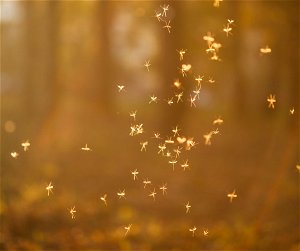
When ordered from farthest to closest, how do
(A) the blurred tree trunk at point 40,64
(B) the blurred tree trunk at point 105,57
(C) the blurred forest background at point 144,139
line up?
(B) the blurred tree trunk at point 105,57 → (A) the blurred tree trunk at point 40,64 → (C) the blurred forest background at point 144,139

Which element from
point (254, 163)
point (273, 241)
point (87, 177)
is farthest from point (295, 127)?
point (87, 177)

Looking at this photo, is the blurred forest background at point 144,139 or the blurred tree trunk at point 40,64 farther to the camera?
the blurred tree trunk at point 40,64

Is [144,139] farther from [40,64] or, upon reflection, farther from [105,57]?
[105,57]

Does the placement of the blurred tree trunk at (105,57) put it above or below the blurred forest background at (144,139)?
above

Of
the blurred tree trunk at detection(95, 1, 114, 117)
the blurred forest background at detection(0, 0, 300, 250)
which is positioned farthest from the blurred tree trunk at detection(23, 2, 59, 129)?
the blurred tree trunk at detection(95, 1, 114, 117)

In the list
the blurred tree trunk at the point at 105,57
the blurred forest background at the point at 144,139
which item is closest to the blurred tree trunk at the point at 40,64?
the blurred forest background at the point at 144,139

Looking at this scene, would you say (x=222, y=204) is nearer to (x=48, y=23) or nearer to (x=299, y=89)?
(x=299, y=89)

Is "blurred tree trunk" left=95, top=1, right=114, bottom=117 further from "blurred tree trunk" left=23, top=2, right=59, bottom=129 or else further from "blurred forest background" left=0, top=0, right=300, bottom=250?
"blurred tree trunk" left=23, top=2, right=59, bottom=129

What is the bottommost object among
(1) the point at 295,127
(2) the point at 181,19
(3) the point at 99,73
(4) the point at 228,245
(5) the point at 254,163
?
(4) the point at 228,245

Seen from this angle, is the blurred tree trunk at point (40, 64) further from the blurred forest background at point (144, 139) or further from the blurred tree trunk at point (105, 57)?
the blurred tree trunk at point (105, 57)
